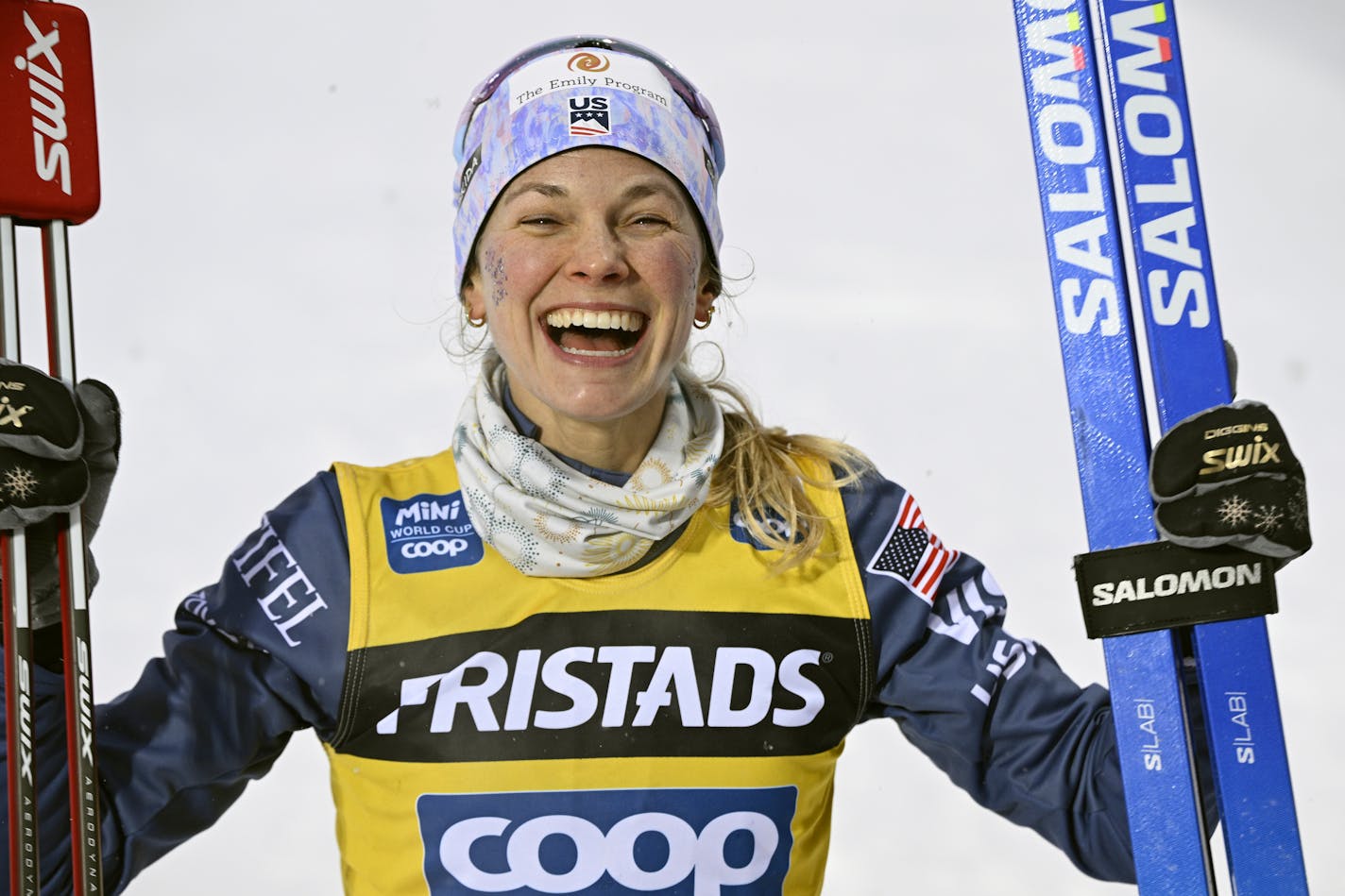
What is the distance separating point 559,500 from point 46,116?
76 centimetres

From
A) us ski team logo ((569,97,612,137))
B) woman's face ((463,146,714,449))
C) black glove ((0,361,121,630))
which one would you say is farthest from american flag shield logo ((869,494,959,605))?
black glove ((0,361,121,630))

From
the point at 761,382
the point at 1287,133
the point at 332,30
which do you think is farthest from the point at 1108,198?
the point at 332,30

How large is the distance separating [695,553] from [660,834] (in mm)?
355

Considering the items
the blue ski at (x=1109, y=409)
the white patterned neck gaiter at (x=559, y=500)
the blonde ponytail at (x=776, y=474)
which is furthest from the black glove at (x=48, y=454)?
the blue ski at (x=1109, y=409)

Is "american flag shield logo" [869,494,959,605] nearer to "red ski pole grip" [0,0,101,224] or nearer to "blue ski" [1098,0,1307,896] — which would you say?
"blue ski" [1098,0,1307,896]

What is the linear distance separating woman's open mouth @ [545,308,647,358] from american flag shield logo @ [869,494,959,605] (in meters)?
0.42

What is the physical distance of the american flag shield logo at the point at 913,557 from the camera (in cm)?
200

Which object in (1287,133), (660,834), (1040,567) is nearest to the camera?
Answer: (660,834)

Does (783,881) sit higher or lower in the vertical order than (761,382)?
lower

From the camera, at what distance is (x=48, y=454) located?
1.67m

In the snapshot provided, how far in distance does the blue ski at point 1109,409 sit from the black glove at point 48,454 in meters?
1.07

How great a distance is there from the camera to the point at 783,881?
1.95m

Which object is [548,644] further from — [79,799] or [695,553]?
[79,799]

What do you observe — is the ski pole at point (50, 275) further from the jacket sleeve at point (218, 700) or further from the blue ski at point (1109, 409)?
the blue ski at point (1109, 409)
